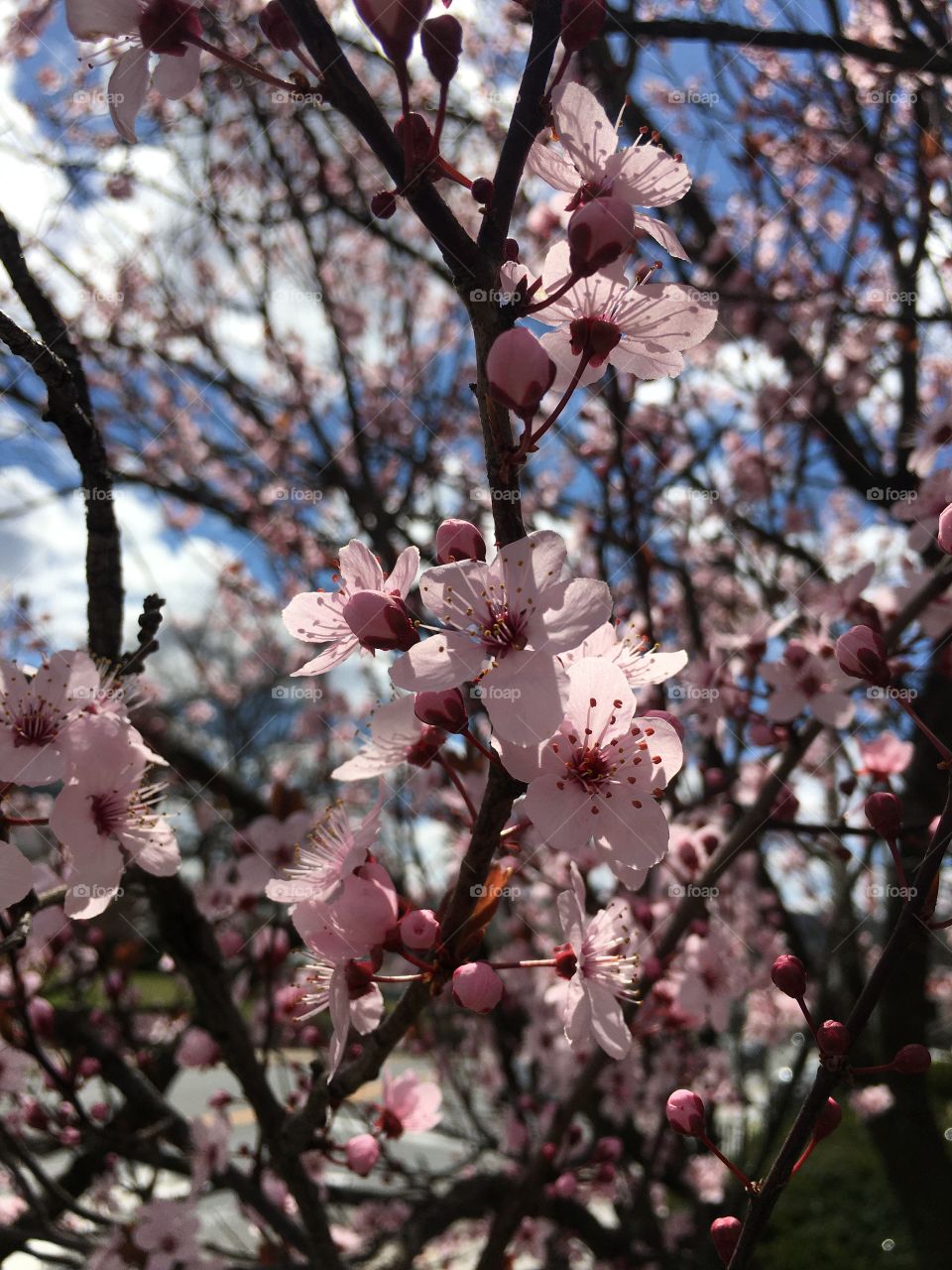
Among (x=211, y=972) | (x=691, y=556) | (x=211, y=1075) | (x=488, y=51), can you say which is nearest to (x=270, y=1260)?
(x=211, y=972)

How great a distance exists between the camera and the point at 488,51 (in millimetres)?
4664

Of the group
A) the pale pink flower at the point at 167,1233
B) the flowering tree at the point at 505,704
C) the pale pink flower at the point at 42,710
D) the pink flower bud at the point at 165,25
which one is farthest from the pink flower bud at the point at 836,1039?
the pale pink flower at the point at 167,1233

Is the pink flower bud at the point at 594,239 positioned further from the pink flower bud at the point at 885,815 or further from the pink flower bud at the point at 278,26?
the pink flower bud at the point at 885,815

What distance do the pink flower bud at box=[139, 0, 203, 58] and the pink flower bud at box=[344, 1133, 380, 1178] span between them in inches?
61.0

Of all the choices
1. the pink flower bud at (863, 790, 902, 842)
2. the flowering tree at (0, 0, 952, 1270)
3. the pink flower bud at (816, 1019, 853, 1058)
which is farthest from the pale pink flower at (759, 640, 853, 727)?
the pink flower bud at (816, 1019, 853, 1058)

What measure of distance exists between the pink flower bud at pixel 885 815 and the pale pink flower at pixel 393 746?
49cm

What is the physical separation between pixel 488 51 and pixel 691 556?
2.86 meters

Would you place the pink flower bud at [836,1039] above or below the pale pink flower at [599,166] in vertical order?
below

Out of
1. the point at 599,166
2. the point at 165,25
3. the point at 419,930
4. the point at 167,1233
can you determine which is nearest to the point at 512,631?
the point at 419,930

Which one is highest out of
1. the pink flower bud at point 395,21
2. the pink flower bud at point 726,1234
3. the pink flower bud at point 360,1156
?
the pink flower bud at point 395,21

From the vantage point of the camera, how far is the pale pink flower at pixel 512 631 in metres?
0.84

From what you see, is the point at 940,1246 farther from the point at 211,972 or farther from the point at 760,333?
the point at 760,333

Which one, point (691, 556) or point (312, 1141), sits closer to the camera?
point (312, 1141)

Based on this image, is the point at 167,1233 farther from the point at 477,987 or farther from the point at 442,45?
the point at 442,45
